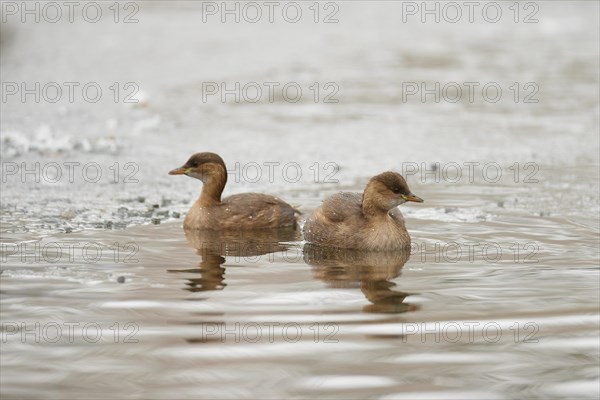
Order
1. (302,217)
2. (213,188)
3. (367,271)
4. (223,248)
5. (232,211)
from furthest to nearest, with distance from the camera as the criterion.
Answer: (302,217) → (213,188) → (232,211) → (223,248) → (367,271)

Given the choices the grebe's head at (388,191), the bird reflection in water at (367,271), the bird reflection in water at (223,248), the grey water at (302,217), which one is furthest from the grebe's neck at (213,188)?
the grebe's head at (388,191)

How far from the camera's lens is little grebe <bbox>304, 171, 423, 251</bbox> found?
10203 millimetres

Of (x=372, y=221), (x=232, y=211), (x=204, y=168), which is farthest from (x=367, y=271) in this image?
(x=204, y=168)

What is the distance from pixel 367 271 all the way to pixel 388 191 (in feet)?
3.83

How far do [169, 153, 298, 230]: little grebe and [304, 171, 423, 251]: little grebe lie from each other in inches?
34.2

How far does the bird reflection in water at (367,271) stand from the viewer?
8172 mm

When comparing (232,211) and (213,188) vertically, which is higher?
(213,188)

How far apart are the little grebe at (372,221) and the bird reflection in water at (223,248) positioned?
490 mm

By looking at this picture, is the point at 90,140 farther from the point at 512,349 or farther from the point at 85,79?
the point at 512,349

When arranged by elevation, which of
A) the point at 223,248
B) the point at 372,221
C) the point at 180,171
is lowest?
the point at 223,248

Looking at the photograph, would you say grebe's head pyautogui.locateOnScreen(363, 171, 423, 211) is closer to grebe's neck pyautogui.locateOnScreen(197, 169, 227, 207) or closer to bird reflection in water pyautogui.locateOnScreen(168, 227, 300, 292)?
bird reflection in water pyautogui.locateOnScreen(168, 227, 300, 292)

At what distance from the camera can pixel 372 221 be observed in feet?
34.0

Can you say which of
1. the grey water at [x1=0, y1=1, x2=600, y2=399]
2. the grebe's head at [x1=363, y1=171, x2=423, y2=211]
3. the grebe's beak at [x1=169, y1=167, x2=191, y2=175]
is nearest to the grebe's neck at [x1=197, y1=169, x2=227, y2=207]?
the grebe's beak at [x1=169, y1=167, x2=191, y2=175]

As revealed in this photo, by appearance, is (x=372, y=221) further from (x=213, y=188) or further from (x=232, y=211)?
(x=213, y=188)
